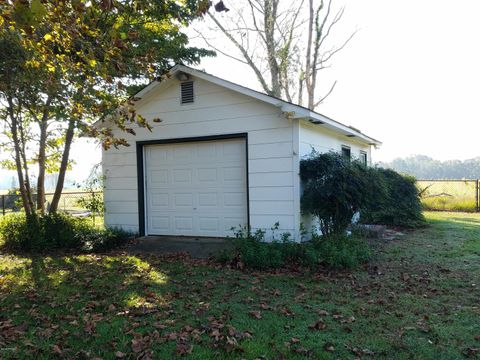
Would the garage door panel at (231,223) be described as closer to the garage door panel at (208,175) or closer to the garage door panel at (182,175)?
the garage door panel at (208,175)

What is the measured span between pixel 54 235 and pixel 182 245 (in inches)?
124

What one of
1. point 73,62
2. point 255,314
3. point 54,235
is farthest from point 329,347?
point 54,235

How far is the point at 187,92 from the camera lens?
370 inches

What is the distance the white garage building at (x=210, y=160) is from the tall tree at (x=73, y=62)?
99 cm

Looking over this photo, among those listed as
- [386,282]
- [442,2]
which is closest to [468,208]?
[442,2]

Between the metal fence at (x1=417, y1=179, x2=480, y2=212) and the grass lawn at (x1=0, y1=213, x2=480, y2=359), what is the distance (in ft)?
40.2

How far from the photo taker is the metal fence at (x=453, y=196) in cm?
1781

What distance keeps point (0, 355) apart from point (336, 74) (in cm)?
2226

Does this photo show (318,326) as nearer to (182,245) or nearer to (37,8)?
(37,8)

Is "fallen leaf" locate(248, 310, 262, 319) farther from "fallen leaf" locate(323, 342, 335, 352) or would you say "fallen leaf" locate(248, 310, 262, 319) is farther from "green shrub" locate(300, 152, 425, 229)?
"green shrub" locate(300, 152, 425, 229)

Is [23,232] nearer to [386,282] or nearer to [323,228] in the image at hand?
[323,228]

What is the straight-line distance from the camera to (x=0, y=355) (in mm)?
3508

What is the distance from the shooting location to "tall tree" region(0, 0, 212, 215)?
14.3ft

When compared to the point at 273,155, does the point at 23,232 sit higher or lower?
lower
